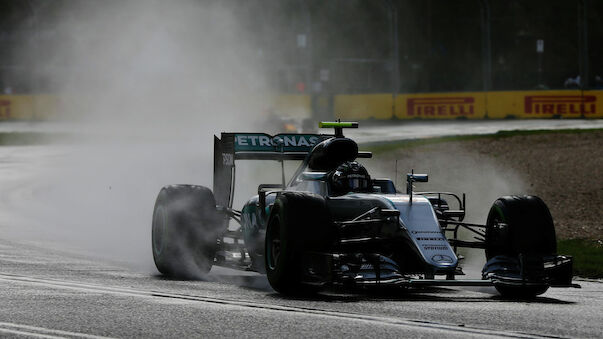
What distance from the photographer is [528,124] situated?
45.2 meters

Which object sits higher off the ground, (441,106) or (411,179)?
(441,106)

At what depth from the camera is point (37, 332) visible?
27.8 ft

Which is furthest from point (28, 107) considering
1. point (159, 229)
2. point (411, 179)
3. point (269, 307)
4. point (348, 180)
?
point (269, 307)

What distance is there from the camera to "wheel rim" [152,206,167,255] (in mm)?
13805

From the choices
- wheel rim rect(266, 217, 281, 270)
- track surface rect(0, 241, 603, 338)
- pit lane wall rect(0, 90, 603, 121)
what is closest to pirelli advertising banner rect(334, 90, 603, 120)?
pit lane wall rect(0, 90, 603, 121)

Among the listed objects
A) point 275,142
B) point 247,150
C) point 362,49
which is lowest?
point 247,150

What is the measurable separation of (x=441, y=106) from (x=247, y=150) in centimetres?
3906

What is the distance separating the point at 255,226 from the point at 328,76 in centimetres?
4178

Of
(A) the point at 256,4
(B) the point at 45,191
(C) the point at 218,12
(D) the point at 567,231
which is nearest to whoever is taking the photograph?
(D) the point at 567,231

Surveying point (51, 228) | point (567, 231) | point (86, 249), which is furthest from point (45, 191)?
point (567, 231)

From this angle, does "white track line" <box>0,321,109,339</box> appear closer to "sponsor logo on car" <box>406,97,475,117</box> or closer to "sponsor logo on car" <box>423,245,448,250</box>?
"sponsor logo on car" <box>423,245,448,250</box>

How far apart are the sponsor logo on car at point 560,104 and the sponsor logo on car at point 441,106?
10.0 feet

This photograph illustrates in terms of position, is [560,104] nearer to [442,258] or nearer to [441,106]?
[441,106]

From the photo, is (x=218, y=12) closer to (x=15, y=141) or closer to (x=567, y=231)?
(x=15, y=141)
